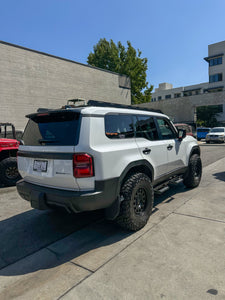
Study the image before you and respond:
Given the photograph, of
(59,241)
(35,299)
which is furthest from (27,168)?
(35,299)

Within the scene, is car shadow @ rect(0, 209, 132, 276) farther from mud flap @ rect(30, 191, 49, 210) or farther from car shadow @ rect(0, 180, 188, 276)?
mud flap @ rect(30, 191, 49, 210)

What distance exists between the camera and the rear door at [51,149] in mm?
2686

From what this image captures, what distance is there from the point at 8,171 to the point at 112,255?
4.79 m

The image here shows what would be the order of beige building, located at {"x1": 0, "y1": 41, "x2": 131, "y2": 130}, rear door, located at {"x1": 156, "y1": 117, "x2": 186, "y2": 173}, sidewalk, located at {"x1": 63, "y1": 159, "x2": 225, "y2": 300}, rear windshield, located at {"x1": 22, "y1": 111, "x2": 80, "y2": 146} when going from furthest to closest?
beige building, located at {"x1": 0, "y1": 41, "x2": 131, "y2": 130} → rear door, located at {"x1": 156, "y1": 117, "x2": 186, "y2": 173} → rear windshield, located at {"x1": 22, "y1": 111, "x2": 80, "y2": 146} → sidewalk, located at {"x1": 63, "y1": 159, "x2": 225, "y2": 300}

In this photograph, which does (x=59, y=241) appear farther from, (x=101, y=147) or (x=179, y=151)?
(x=179, y=151)

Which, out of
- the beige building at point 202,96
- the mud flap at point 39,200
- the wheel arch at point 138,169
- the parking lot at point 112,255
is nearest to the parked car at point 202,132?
the beige building at point 202,96

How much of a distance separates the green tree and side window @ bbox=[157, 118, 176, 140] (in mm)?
31763

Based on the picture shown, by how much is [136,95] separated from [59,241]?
115ft

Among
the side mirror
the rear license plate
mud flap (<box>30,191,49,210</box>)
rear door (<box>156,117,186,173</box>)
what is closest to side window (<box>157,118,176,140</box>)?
rear door (<box>156,117,186,173</box>)

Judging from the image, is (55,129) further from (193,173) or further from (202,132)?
(202,132)

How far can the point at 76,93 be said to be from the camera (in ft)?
62.4

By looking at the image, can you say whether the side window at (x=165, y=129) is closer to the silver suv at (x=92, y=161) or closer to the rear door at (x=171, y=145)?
the rear door at (x=171, y=145)

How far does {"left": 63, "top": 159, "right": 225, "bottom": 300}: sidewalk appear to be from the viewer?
2.03 m

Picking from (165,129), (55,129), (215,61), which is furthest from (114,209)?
(215,61)
